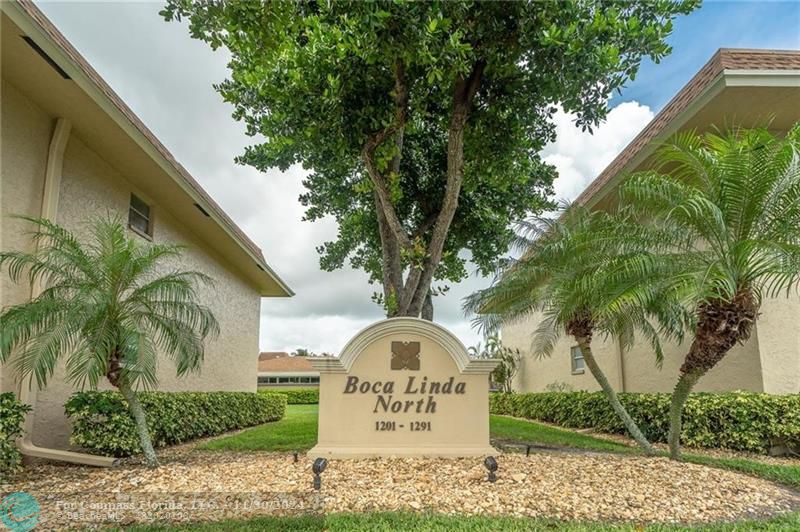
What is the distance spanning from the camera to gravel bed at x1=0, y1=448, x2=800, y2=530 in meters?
5.04

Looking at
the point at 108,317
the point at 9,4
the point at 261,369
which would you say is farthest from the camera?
the point at 261,369

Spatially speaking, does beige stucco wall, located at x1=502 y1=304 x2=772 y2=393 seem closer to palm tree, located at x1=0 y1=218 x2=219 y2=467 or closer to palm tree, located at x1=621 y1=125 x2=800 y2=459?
palm tree, located at x1=621 y1=125 x2=800 y2=459

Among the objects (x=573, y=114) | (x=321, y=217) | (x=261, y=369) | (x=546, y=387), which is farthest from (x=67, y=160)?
(x=261, y=369)

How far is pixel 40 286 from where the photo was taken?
25.3 feet

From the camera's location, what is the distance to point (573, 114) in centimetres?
857

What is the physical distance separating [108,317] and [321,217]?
7.72 meters

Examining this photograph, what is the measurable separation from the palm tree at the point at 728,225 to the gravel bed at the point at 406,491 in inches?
73.1

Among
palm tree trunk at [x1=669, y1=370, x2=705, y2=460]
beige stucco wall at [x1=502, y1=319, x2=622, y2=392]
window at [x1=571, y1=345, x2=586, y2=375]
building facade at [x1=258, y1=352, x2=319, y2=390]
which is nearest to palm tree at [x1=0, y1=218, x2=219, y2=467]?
palm tree trunk at [x1=669, y1=370, x2=705, y2=460]

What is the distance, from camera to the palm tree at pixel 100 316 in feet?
20.2

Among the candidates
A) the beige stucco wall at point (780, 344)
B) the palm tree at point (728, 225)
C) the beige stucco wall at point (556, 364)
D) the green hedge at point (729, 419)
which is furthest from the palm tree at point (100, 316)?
the beige stucco wall at point (780, 344)

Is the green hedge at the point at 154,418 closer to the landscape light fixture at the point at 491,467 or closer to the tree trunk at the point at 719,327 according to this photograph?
the landscape light fixture at the point at 491,467

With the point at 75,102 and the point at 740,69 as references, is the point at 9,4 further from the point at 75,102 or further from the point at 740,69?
the point at 740,69

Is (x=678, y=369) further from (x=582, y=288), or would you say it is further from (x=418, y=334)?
(x=418, y=334)

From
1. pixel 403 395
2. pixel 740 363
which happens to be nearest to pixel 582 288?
pixel 403 395
